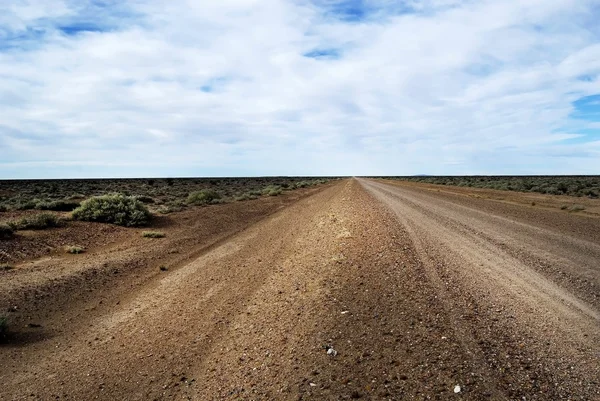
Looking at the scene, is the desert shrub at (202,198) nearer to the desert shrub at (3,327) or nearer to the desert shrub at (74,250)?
the desert shrub at (74,250)

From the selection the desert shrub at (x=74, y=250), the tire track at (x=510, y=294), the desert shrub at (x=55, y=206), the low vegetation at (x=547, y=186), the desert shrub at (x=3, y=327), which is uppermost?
the low vegetation at (x=547, y=186)

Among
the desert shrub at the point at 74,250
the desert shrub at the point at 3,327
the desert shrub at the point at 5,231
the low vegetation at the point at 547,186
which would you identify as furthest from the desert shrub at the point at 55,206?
the low vegetation at the point at 547,186

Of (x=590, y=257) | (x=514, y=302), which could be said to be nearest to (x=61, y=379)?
(x=514, y=302)

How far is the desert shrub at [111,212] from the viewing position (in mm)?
17733

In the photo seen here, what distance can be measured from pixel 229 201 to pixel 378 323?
25.9 meters

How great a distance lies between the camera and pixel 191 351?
6066 millimetres

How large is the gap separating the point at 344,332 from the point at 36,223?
14.2 meters

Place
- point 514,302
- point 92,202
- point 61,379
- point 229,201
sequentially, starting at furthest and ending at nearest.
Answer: point 229,201 → point 92,202 → point 514,302 → point 61,379

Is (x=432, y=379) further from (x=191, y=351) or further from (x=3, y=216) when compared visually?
(x=3, y=216)

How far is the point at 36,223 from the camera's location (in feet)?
49.8

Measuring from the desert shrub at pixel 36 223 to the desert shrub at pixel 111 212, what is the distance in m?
1.58

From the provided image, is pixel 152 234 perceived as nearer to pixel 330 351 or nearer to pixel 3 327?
pixel 3 327

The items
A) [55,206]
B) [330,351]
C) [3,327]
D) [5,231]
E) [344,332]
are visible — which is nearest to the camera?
[330,351]

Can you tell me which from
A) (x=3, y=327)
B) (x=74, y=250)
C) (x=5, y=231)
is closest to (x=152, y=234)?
(x=74, y=250)
